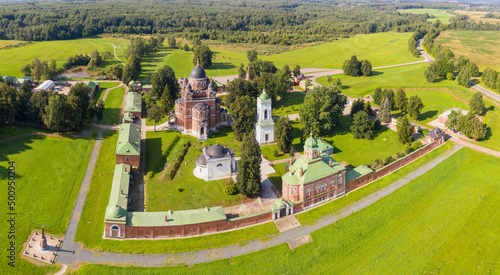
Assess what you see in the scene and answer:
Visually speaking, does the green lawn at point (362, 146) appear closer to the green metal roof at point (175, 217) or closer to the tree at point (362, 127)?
the tree at point (362, 127)

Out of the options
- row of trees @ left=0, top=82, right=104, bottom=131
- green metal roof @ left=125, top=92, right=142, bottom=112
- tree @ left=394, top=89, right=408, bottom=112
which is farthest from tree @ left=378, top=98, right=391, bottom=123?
row of trees @ left=0, top=82, right=104, bottom=131

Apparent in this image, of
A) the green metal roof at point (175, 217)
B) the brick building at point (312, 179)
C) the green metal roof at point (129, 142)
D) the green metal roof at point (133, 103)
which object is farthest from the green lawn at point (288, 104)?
the green metal roof at point (175, 217)

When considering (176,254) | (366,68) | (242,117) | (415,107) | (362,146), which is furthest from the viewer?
(366,68)

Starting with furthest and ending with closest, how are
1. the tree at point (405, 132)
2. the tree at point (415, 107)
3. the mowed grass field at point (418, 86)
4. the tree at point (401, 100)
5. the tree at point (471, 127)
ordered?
the tree at point (401, 100)
the tree at point (415, 107)
the mowed grass field at point (418, 86)
the tree at point (471, 127)
the tree at point (405, 132)

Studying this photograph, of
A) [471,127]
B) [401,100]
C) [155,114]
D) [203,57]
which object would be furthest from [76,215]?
[203,57]

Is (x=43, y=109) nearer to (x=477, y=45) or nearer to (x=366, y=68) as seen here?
(x=366, y=68)

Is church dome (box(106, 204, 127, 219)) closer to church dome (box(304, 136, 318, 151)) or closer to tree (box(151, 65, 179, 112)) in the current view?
church dome (box(304, 136, 318, 151))
